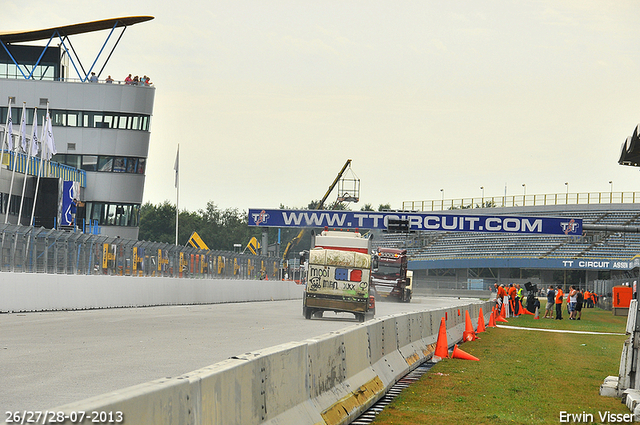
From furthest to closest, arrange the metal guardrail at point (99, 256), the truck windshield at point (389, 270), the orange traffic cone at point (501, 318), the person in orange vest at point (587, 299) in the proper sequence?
the person in orange vest at point (587, 299) → the truck windshield at point (389, 270) → the orange traffic cone at point (501, 318) → the metal guardrail at point (99, 256)

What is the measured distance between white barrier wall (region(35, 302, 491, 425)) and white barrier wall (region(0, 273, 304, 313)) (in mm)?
13419

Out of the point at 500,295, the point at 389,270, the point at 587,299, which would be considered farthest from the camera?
the point at 587,299

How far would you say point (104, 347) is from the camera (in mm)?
14562

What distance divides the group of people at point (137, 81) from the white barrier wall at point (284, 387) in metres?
59.5

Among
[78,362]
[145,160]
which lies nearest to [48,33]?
[145,160]

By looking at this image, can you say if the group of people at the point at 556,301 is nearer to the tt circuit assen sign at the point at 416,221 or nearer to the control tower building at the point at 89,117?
the tt circuit assen sign at the point at 416,221

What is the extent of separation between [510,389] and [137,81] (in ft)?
205

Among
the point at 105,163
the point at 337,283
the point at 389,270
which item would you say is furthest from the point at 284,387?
the point at 105,163

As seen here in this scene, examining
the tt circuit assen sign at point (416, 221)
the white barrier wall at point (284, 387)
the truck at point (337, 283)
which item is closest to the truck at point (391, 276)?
the tt circuit assen sign at point (416, 221)

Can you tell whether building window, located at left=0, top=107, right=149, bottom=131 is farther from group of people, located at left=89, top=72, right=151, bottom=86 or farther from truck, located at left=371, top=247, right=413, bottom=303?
truck, located at left=371, top=247, right=413, bottom=303

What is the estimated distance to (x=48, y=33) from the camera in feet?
221

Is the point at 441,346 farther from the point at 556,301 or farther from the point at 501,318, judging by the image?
the point at 556,301

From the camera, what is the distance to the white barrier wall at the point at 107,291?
2336 centimetres

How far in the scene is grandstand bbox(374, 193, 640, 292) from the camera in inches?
3433
